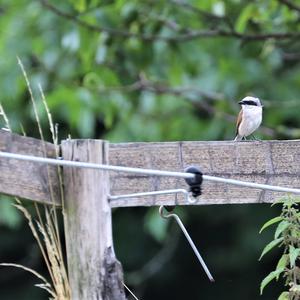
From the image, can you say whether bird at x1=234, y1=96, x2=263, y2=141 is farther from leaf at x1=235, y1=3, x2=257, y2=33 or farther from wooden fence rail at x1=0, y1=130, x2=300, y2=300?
wooden fence rail at x1=0, y1=130, x2=300, y2=300

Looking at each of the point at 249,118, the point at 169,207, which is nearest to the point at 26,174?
the point at 169,207

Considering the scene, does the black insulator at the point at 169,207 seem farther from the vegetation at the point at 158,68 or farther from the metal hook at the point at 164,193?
the vegetation at the point at 158,68

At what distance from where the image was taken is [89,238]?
116 inches

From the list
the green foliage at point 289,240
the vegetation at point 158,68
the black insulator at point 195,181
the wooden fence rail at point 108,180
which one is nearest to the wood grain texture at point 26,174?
the wooden fence rail at point 108,180

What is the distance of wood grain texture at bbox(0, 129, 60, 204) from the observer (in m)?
2.87

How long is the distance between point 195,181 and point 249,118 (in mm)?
1939

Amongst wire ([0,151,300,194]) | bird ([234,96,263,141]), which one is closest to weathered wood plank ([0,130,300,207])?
wire ([0,151,300,194])

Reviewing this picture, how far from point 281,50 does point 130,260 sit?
4.13 metres

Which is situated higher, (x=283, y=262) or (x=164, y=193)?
(x=164, y=193)

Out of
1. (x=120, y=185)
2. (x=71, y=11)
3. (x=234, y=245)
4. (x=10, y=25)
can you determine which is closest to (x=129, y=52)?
(x=71, y=11)

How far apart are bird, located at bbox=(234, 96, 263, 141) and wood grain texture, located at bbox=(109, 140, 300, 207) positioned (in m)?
1.48

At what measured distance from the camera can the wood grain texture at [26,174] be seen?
113 inches

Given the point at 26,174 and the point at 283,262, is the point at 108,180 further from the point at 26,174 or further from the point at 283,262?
the point at 283,262

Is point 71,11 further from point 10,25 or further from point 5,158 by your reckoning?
point 5,158
